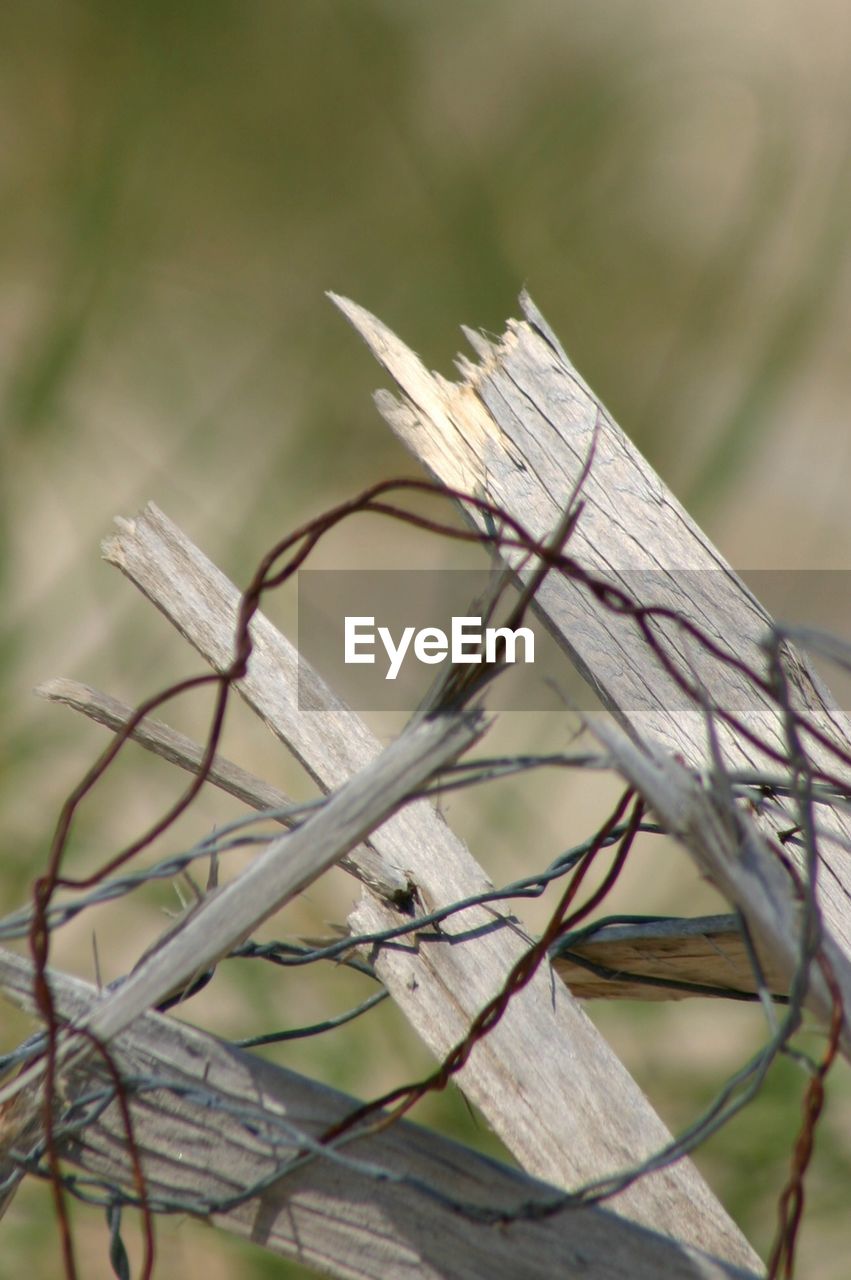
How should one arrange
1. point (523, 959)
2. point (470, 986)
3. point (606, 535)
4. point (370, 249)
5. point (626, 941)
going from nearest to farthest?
point (523, 959), point (470, 986), point (626, 941), point (606, 535), point (370, 249)

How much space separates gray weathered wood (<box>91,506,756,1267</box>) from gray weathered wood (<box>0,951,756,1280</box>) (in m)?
0.11

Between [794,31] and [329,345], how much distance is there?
2.11 metres

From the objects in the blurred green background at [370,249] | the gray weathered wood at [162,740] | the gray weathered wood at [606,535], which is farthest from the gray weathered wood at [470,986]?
the blurred green background at [370,249]

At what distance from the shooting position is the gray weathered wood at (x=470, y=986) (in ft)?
2.74

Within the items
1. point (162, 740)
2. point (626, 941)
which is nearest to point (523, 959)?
point (626, 941)

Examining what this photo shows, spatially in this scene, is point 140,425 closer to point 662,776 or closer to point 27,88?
point 27,88

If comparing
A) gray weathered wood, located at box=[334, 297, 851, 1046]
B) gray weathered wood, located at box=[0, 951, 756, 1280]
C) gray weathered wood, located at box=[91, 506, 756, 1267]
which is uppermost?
gray weathered wood, located at box=[334, 297, 851, 1046]

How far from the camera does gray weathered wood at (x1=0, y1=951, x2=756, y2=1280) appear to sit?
72 cm

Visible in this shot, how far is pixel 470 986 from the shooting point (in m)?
0.91

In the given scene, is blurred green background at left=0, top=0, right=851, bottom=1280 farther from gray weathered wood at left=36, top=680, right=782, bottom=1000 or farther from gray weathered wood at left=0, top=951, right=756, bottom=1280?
gray weathered wood at left=0, top=951, right=756, bottom=1280

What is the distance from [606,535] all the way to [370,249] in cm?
349

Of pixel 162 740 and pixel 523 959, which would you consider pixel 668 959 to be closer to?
pixel 523 959

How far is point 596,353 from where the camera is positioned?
169 inches

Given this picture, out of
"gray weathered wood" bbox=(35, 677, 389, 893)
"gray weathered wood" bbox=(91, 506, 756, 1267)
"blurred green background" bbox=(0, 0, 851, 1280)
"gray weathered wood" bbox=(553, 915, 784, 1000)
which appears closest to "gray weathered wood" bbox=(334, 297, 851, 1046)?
"gray weathered wood" bbox=(553, 915, 784, 1000)
